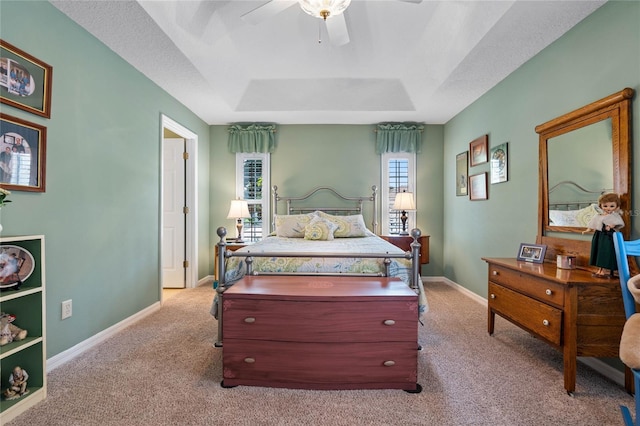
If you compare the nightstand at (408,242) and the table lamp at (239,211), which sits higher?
the table lamp at (239,211)

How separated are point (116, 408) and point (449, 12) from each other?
367 centimetres

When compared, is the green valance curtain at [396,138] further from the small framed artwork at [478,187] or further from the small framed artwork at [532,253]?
the small framed artwork at [532,253]

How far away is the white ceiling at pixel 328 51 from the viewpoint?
93.2 inches

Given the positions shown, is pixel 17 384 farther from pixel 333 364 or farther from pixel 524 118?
pixel 524 118

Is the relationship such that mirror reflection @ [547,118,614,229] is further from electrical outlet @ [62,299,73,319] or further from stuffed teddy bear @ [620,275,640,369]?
electrical outlet @ [62,299,73,319]

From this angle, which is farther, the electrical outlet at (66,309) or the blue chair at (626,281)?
the electrical outlet at (66,309)

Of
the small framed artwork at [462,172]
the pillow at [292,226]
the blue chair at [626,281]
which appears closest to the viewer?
the blue chair at [626,281]

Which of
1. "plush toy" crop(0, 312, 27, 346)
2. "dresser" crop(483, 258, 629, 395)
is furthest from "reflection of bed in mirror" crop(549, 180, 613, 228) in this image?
"plush toy" crop(0, 312, 27, 346)

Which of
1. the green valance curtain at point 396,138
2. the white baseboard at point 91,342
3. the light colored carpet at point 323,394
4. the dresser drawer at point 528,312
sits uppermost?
the green valance curtain at point 396,138

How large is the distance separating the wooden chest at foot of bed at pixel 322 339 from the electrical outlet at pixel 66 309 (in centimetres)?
136

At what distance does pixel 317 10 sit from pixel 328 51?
1.37 metres

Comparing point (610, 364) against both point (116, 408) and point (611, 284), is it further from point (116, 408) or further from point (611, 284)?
point (116, 408)

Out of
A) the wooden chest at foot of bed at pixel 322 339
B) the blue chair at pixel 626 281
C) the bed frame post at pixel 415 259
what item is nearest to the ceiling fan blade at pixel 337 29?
the bed frame post at pixel 415 259

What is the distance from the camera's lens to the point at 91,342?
2.54m
